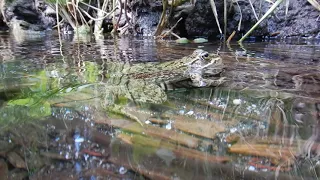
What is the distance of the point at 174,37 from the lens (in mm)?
5547

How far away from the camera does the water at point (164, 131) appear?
0.86 m

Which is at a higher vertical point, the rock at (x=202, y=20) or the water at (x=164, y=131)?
the rock at (x=202, y=20)

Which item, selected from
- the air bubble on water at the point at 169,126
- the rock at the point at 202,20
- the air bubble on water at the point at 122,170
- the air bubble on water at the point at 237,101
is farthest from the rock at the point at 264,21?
the air bubble on water at the point at 122,170

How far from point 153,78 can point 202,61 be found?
58cm

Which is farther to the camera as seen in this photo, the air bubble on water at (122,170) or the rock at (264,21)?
the rock at (264,21)

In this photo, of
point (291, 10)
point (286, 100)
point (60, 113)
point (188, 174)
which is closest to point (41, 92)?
point (60, 113)

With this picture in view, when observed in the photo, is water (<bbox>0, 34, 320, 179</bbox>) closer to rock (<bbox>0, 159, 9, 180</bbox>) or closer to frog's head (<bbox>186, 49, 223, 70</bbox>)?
rock (<bbox>0, 159, 9, 180</bbox>)

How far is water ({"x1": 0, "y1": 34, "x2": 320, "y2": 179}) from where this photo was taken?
860mm

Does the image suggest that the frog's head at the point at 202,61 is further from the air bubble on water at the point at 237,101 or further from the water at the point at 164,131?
the air bubble on water at the point at 237,101

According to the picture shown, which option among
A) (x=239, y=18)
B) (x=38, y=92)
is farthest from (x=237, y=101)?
(x=239, y=18)

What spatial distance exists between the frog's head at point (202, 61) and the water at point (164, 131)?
54 centimetres

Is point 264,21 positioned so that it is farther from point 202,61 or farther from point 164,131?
point 164,131

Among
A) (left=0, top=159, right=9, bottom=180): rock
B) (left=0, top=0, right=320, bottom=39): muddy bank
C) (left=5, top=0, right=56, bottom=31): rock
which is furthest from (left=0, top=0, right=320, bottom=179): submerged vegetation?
(left=5, top=0, right=56, bottom=31): rock

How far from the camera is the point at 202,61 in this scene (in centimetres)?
255
